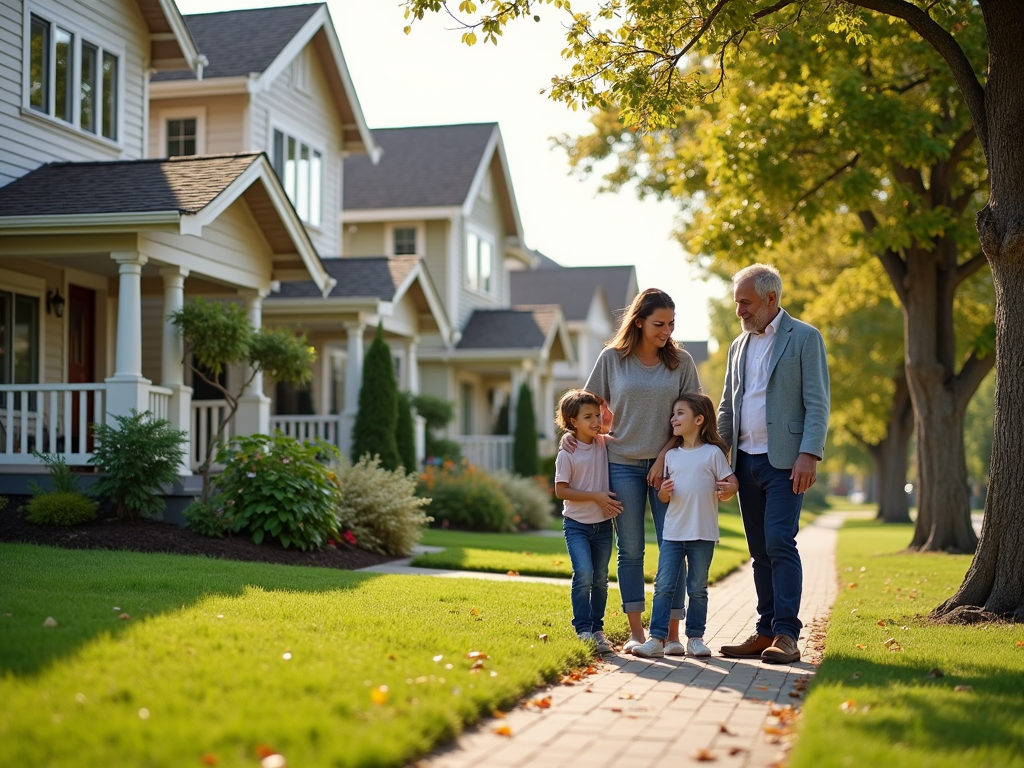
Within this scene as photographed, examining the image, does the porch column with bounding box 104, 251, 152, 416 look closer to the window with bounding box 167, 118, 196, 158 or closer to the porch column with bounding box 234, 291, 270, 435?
the porch column with bounding box 234, 291, 270, 435

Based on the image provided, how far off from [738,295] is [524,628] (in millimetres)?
2629

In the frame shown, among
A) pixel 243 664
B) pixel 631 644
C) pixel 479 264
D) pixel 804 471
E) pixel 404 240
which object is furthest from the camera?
pixel 479 264

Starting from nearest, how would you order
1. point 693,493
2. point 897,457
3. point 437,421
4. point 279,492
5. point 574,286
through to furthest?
point 693,493
point 279,492
point 437,421
point 897,457
point 574,286

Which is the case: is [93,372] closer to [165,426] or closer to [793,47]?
[165,426]

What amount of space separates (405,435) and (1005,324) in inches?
526

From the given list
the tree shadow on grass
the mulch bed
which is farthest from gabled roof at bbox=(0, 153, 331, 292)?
the tree shadow on grass

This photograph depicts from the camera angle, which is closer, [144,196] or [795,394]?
[795,394]

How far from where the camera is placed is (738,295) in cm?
754

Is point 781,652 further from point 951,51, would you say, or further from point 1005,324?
point 951,51

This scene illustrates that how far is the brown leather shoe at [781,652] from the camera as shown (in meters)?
7.28

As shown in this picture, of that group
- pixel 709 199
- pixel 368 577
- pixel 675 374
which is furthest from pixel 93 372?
pixel 675 374

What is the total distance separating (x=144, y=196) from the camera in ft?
44.7

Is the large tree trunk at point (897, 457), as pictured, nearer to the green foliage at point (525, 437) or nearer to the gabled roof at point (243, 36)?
the green foliage at point (525, 437)

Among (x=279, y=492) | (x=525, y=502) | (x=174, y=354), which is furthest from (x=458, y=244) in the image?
(x=279, y=492)
